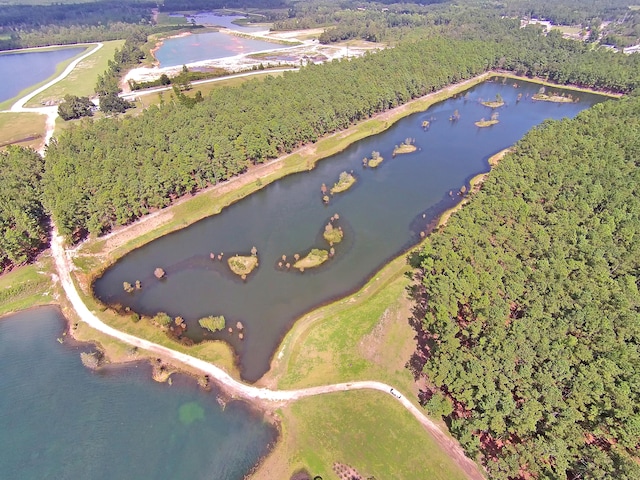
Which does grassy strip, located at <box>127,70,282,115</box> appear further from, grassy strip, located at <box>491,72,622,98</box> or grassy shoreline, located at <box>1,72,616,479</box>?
grassy strip, located at <box>491,72,622,98</box>

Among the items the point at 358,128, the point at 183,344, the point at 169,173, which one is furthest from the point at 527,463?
the point at 358,128

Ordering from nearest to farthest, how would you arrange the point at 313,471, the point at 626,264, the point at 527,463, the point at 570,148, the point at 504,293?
1. the point at 527,463
2. the point at 313,471
3. the point at 504,293
4. the point at 626,264
5. the point at 570,148

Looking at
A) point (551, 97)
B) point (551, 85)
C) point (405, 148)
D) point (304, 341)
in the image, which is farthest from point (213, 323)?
point (551, 85)

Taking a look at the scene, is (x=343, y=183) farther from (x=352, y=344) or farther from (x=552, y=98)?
(x=552, y=98)

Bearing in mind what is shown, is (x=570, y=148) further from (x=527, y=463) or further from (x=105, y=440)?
(x=105, y=440)

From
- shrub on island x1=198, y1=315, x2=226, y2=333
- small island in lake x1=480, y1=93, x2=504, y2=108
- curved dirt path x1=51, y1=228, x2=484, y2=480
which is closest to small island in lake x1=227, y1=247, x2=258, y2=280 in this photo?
shrub on island x1=198, y1=315, x2=226, y2=333
